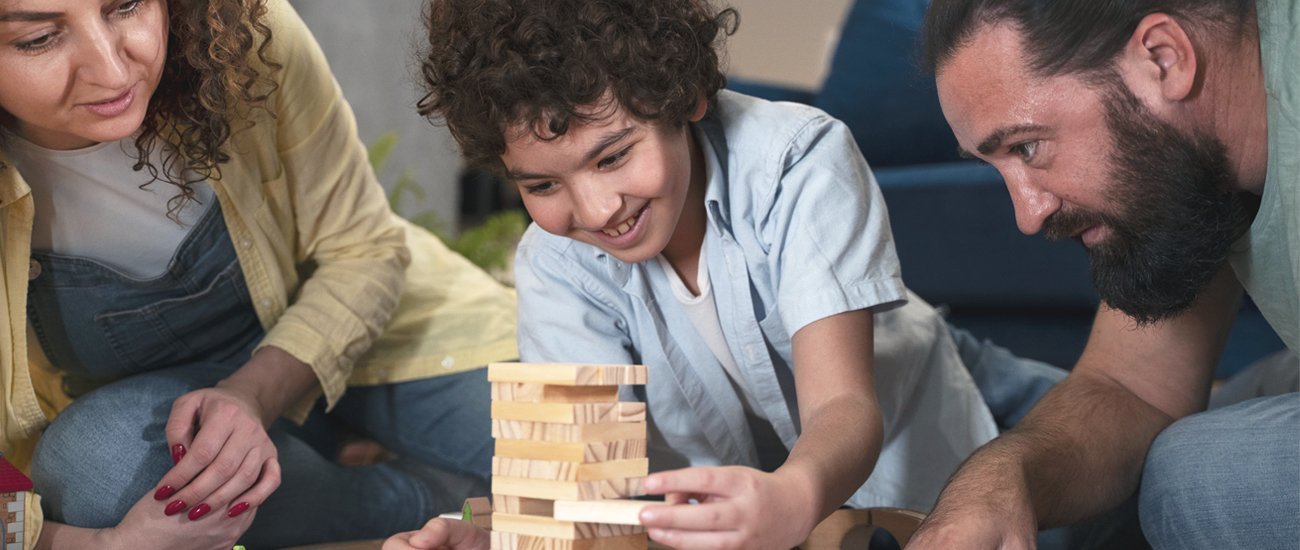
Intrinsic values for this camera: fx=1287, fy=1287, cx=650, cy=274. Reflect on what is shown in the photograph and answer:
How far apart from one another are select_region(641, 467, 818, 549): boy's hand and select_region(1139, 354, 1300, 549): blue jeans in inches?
21.3

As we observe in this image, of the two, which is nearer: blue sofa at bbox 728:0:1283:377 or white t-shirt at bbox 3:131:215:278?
white t-shirt at bbox 3:131:215:278

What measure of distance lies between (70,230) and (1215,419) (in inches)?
57.7

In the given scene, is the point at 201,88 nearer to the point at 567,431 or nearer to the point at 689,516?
the point at 567,431

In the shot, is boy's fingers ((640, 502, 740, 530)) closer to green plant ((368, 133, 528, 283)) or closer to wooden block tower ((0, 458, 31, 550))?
wooden block tower ((0, 458, 31, 550))

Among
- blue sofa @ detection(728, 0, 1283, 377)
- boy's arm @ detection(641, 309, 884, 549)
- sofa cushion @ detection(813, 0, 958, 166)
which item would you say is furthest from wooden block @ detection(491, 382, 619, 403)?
sofa cushion @ detection(813, 0, 958, 166)

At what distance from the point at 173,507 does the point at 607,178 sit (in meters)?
0.66

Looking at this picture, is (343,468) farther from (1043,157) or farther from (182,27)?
(1043,157)

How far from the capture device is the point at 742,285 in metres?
1.64

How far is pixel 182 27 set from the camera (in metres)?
1.61

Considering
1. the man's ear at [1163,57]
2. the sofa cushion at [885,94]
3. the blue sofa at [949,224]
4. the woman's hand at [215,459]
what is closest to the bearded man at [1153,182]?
the man's ear at [1163,57]

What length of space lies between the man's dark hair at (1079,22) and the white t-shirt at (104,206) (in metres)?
1.07

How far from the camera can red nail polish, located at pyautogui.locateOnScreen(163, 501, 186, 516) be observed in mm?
1544

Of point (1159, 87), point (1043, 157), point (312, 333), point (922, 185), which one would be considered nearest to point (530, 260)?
point (312, 333)

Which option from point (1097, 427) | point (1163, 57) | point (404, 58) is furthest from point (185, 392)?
point (404, 58)
